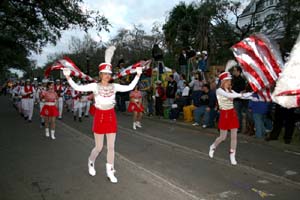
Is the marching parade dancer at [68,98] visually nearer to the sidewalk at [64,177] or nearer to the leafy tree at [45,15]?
the leafy tree at [45,15]

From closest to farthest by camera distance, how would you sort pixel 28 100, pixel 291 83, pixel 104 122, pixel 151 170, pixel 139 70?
pixel 291 83
pixel 104 122
pixel 139 70
pixel 151 170
pixel 28 100

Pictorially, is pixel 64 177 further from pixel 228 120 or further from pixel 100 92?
pixel 228 120

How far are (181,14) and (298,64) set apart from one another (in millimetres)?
30542

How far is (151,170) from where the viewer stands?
7270mm

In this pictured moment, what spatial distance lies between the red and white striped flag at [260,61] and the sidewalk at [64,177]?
2.22 metres

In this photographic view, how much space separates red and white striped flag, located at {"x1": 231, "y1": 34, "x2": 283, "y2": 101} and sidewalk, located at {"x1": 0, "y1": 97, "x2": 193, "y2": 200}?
7.27 ft

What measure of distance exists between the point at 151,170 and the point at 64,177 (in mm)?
1733

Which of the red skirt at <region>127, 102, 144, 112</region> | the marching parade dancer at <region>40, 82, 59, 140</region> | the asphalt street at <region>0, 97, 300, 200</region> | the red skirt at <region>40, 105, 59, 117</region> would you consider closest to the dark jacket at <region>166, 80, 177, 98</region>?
the red skirt at <region>127, 102, 144, 112</region>

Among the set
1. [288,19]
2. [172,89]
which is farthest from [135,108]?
[288,19]

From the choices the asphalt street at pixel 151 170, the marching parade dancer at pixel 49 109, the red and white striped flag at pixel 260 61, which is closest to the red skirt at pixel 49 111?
the marching parade dancer at pixel 49 109

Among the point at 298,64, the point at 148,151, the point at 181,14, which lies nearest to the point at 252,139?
Result: the point at 148,151

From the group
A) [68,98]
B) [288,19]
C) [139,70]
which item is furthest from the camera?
[288,19]

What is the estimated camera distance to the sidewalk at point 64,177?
5.71 m

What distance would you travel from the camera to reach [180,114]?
56.3ft
